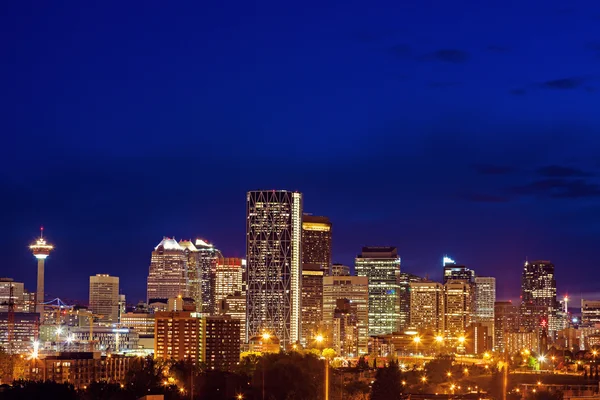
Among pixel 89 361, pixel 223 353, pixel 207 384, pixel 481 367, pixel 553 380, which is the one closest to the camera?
pixel 553 380

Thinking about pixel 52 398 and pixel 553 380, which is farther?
pixel 553 380

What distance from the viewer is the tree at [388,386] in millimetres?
94750

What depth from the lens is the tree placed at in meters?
94.8

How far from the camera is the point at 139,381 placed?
360 ft

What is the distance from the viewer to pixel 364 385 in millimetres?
119438

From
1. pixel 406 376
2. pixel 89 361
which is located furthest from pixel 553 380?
pixel 89 361

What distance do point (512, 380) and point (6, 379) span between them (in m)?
62.8

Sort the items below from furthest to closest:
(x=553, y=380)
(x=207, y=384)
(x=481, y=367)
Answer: (x=481, y=367)
(x=207, y=384)
(x=553, y=380)

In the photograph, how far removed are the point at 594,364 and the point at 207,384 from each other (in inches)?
1483

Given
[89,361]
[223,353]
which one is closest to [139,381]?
[89,361]

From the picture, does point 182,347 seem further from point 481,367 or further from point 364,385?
point 364,385

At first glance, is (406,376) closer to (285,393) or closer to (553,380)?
→ (285,393)

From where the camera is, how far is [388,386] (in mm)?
96062

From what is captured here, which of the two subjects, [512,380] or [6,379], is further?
[6,379]
